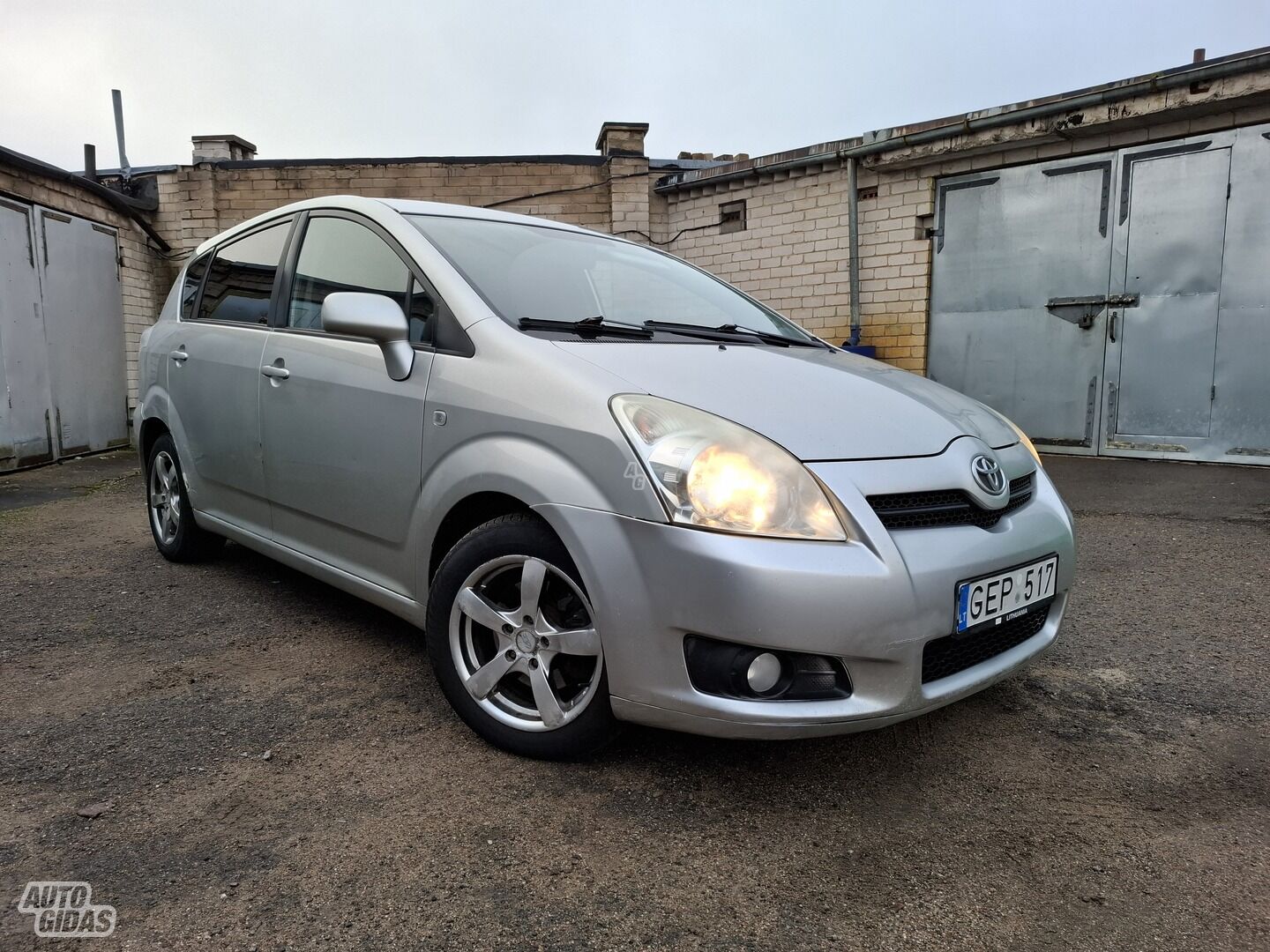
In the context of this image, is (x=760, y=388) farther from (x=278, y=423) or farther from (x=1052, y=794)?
(x=278, y=423)

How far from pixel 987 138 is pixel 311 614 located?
7192 millimetres

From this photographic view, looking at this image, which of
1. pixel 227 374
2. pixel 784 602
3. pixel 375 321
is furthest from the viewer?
pixel 227 374

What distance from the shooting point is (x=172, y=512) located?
3959 millimetres

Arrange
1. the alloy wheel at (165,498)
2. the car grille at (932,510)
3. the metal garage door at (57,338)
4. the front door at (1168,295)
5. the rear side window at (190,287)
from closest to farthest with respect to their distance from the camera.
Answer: the car grille at (932,510) < the rear side window at (190,287) < the alloy wheel at (165,498) < the front door at (1168,295) < the metal garage door at (57,338)

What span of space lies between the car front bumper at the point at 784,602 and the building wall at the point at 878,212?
6.65 m

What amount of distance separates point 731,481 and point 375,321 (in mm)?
1142

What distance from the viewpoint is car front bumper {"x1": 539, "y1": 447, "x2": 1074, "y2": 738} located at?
169cm

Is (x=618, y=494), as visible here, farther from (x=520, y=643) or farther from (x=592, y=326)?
(x=592, y=326)

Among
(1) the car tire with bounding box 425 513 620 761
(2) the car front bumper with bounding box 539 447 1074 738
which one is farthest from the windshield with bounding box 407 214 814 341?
(2) the car front bumper with bounding box 539 447 1074 738

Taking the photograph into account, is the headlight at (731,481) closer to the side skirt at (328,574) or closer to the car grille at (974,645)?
the car grille at (974,645)

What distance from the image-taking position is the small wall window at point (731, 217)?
977 centimetres

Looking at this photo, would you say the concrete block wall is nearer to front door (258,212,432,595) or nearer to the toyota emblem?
front door (258,212,432,595)

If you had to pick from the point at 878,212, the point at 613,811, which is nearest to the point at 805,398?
the point at 613,811

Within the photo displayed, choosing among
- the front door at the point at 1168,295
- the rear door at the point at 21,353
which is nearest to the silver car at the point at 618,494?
the front door at the point at 1168,295
